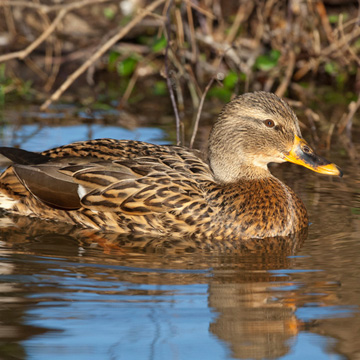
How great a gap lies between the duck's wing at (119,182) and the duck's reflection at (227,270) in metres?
0.24

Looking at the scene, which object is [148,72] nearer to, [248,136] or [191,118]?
[191,118]

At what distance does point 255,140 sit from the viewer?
22.0ft

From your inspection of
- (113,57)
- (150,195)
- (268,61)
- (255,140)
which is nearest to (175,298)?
(150,195)

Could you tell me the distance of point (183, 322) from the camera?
14.6 feet

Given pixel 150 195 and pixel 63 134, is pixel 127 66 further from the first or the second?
pixel 150 195

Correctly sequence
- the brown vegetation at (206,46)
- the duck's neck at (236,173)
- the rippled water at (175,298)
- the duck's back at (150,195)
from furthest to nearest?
1. the brown vegetation at (206,46)
2. the duck's neck at (236,173)
3. the duck's back at (150,195)
4. the rippled water at (175,298)

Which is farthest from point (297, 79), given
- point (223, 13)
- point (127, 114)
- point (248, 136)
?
point (248, 136)

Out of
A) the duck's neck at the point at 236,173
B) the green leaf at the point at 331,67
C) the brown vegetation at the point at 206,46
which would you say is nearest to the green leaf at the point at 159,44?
the brown vegetation at the point at 206,46

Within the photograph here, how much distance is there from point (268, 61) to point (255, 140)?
4407mm

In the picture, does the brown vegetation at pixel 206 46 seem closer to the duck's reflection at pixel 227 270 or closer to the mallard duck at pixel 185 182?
the mallard duck at pixel 185 182

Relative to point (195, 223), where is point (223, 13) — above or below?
above

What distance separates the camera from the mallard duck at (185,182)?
6.36 meters

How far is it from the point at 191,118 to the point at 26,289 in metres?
5.52

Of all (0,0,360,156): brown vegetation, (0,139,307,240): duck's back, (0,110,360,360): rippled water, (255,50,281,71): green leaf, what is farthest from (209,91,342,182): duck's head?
(255,50,281,71): green leaf
